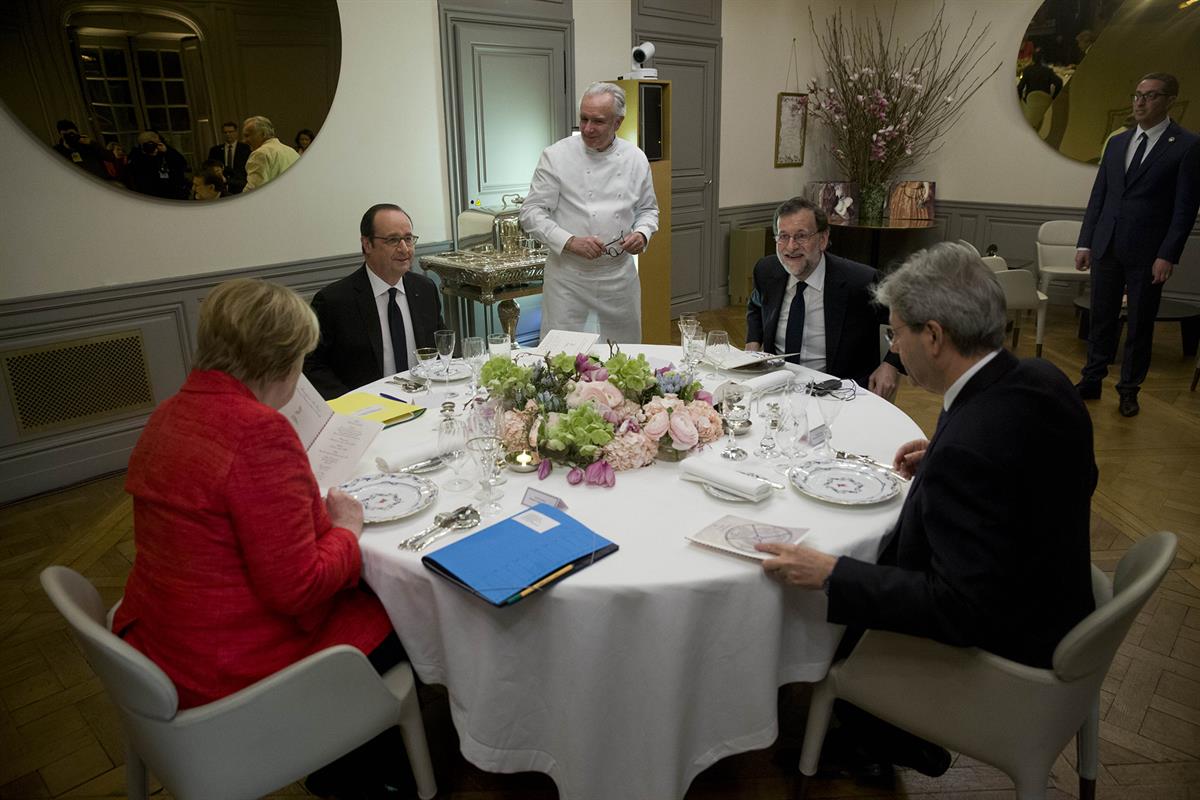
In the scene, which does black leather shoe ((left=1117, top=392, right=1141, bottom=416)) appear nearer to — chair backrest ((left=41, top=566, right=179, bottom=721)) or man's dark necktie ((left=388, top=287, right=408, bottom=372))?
man's dark necktie ((left=388, top=287, right=408, bottom=372))

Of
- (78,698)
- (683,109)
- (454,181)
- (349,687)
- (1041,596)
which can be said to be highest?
(683,109)

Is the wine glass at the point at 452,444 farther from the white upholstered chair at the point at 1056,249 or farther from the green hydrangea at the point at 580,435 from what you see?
the white upholstered chair at the point at 1056,249

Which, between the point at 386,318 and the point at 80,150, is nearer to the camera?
the point at 386,318

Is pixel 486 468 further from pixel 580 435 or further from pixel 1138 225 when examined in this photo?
pixel 1138 225

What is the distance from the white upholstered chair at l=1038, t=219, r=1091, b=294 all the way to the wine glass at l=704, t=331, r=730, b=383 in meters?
4.36

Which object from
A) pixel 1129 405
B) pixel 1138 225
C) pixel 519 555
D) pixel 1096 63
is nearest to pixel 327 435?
pixel 519 555

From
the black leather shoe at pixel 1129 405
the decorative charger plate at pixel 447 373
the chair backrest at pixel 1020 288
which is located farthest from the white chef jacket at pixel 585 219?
the black leather shoe at pixel 1129 405

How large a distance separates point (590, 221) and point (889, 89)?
4.29 metres

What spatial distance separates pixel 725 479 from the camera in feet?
5.43

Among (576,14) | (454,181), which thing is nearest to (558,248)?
(454,181)

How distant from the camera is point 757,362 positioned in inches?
98.3

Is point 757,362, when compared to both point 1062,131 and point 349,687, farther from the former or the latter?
point 1062,131

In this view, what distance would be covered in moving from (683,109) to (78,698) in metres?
5.51

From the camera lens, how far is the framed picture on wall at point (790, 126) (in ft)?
22.9
